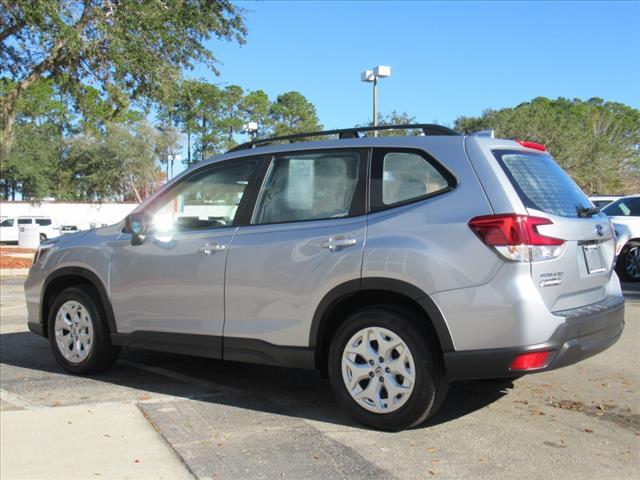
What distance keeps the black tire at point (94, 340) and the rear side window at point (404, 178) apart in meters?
2.74

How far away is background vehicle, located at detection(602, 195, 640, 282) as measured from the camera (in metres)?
12.0

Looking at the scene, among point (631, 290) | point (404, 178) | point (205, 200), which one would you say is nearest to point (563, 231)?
point (404, 178)

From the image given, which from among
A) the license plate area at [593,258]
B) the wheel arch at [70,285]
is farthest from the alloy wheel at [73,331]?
the license plate area at [593,258]

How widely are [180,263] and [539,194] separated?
8.62 ft

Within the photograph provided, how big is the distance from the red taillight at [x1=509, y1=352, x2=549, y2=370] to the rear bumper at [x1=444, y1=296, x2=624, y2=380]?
0.07 ft

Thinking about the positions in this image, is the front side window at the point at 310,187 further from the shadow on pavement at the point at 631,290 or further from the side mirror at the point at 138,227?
the shadow on pavement at the point at 631,290

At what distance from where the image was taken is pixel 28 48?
16.8 meters

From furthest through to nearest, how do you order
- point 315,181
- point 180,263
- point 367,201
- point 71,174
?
point 71,174 → point 180,263 → point 315,181 → point 367,201

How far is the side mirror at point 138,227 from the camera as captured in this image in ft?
17.3

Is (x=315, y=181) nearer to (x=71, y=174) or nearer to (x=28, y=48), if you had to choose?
(x=28, y=48)

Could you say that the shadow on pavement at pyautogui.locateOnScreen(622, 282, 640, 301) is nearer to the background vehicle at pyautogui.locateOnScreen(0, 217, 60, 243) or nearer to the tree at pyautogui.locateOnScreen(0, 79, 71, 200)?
the background vehicle at pyautogui.locateOnScreen(0, 217, 60, 243)

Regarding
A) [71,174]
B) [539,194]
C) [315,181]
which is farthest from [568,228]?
[71,174]

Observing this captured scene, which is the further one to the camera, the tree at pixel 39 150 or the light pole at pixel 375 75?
the tree at pixel 39 150

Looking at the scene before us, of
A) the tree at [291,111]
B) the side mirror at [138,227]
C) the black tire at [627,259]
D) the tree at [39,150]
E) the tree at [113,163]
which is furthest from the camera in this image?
the tree at [291,111]
